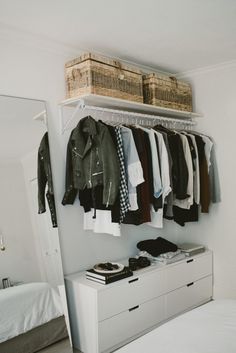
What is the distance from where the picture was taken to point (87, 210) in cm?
292

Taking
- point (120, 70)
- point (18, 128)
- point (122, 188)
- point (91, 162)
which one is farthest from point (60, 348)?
point (120, 70)

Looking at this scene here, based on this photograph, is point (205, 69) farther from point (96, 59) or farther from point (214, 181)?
point (96, 59)

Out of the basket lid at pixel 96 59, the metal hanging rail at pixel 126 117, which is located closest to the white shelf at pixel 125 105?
the metal hanging rail at pixel 126 117

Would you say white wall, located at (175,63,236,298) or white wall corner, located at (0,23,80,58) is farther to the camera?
white wall, located at (175,63,236,298)

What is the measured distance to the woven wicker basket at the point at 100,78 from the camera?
2.66 meters

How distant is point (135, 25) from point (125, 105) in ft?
2.39

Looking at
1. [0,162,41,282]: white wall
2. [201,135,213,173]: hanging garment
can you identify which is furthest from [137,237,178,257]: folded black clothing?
[0,162,41,282]: white wall

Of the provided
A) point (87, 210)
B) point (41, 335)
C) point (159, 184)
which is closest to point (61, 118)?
point (87, 210)

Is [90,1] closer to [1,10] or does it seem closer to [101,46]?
[1,10]

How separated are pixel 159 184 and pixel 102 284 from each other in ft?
3.10

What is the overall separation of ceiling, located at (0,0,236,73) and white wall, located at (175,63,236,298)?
374 millimetres

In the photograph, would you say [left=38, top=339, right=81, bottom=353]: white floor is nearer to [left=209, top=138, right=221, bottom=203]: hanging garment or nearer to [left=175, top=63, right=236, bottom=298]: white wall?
[left=175, top=63, right=236, bottom=298]: white wall

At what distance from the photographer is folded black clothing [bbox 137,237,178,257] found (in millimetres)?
3258

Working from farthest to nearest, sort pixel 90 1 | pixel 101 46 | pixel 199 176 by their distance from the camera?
pixel 199 176, pixel 101 46, pixel 90 1
